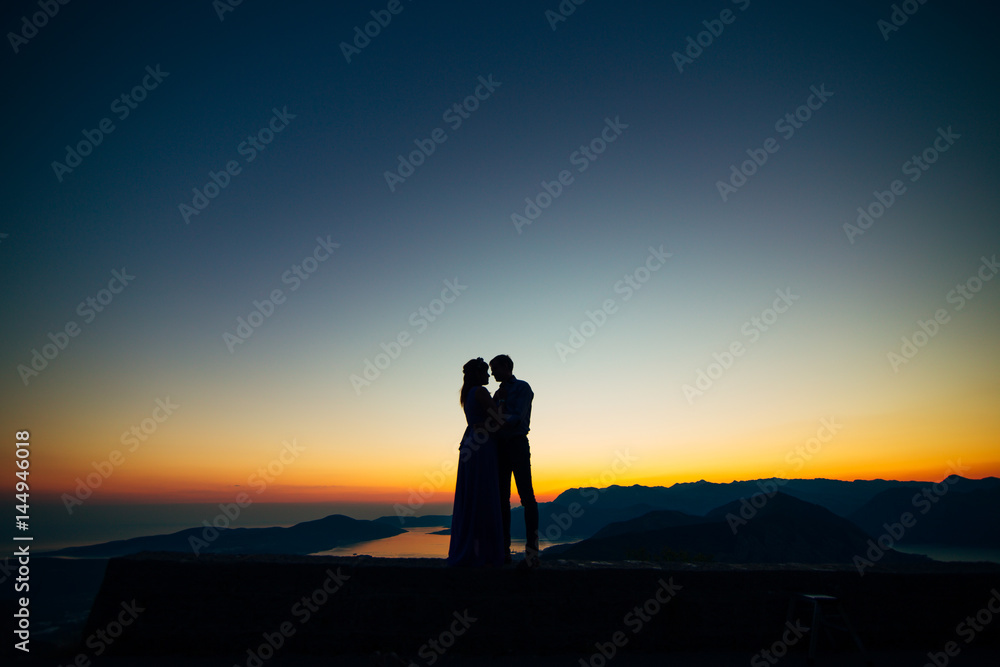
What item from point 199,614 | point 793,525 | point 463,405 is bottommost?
point 793,525

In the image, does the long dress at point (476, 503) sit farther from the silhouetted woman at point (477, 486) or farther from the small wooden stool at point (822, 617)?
the small wooden stool at point (822, 617)

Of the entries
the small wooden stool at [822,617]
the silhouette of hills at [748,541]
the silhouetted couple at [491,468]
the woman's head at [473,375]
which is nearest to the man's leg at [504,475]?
the silhouetted couple at [491,468]

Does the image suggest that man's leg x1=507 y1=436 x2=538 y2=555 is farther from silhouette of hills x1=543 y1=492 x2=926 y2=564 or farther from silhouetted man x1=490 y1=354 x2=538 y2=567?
silhouette of hills x1=543 y1=492 x2=926 y2=564

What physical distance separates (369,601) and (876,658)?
4.60 metres

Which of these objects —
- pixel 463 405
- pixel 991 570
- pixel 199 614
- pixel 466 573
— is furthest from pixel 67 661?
pixel 991 570

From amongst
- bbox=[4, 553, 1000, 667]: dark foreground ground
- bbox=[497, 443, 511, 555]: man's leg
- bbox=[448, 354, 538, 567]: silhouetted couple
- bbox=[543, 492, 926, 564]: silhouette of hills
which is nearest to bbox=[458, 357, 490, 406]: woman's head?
bbox=[448, 354, 538, 567]: silhouetted couple

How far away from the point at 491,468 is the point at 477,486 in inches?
8.9

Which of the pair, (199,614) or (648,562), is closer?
(199,614)

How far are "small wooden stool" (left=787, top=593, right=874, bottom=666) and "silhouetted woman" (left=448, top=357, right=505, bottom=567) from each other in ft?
8.94

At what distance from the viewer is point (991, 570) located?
512 cm

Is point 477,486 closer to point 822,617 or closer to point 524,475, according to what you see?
point 524,475

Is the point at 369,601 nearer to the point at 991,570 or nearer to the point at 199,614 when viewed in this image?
the point at 199,614

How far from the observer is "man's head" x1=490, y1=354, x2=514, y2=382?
5.50 meters

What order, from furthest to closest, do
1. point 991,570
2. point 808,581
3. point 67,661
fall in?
point 991,570 → point 808,581 → point 67,661
